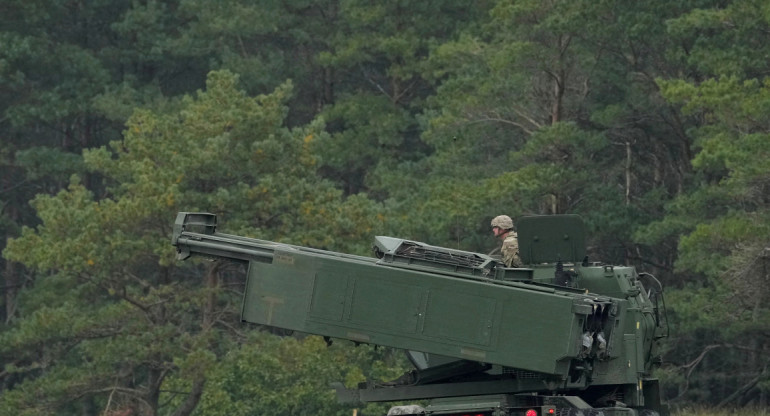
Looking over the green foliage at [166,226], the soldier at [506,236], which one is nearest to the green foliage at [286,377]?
the green foliage at [166,226]

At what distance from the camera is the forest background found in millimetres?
30891

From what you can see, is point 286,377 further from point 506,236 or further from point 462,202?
point 506,236

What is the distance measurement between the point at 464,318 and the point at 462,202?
19414 mm

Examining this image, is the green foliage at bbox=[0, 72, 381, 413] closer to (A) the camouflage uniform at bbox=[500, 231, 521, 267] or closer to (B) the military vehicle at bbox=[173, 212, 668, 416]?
(A) the camouflage uniform at bbox=[500, 231, 521, 267]

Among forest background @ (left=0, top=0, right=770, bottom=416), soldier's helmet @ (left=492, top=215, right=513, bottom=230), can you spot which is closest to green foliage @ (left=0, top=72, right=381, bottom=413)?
forest background @ (left=0, top=0, right=770, bottom=416)

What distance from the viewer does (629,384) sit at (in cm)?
1546

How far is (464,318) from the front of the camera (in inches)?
569

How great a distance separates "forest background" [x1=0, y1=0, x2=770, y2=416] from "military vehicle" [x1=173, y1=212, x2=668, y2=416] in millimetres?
13006

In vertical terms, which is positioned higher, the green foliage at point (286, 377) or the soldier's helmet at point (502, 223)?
the soldier's helmet at point (502, 223)

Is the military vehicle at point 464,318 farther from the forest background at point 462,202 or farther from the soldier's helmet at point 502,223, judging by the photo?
the forest background at point 462,202

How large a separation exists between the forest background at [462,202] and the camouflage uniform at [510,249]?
1196 cm

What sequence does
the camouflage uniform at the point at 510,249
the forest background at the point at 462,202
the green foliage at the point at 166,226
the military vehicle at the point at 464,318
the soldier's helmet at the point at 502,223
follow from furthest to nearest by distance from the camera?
the green foliage at the point at 166,226
the forest background at the point at 462,202
the soldier's helmet at the point at 502,223
the camouflage uniform at the point at 510,249
the military vehicle at the point at 464,318

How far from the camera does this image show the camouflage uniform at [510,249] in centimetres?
1602

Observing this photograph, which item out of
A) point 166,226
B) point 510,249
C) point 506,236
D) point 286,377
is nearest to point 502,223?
point 506,236
